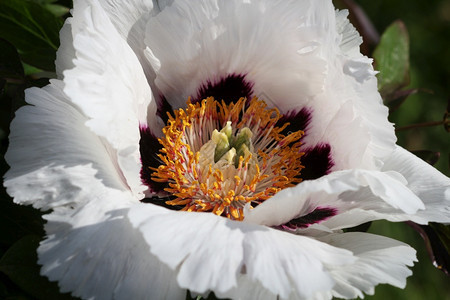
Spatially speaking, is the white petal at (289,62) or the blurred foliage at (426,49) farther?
the blurred foliage at (426,49)

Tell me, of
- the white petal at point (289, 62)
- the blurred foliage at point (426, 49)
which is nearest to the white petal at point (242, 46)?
the white petal at point (289, 62)

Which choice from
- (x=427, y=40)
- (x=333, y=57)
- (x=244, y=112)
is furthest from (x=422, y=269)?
(x=333, y=57)

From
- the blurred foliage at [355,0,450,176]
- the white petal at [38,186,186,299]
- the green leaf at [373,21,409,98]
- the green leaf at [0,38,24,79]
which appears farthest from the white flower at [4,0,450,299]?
the blurred foliage at [355,0,450,176]

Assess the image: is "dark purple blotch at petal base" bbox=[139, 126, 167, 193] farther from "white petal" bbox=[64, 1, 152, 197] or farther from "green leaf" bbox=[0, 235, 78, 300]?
"green leaf" bbox=[0, 235, 78, 300]

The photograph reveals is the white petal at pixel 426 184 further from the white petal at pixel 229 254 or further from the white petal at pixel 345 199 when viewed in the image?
the white petal at pixel 229 254

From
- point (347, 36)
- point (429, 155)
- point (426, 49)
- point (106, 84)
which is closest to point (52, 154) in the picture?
point (106, 84)

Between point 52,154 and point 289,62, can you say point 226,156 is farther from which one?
point 52,154
